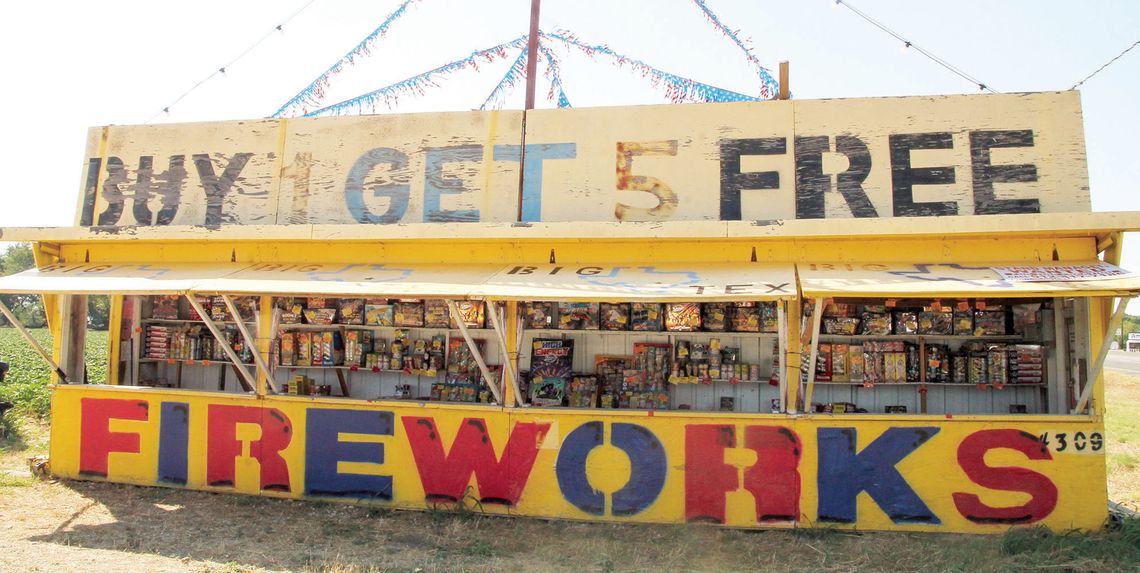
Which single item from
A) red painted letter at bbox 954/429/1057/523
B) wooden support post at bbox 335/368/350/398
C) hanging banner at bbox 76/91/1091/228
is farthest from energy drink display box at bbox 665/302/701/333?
wooden support post at bbox 335/368/350/398

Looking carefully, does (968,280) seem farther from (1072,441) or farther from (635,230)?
(635,230)

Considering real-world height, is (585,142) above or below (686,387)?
above

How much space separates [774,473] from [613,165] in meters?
3.57

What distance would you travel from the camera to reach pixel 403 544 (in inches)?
265

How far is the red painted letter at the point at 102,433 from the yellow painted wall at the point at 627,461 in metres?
0.02

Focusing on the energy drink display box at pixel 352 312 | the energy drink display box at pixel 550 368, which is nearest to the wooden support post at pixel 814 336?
the energy drink display box at pixel 550 368

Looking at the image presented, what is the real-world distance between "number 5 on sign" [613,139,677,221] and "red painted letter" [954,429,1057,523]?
12.0 ft

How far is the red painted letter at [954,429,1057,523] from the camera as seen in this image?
22.2ft

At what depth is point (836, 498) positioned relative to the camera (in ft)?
22.8

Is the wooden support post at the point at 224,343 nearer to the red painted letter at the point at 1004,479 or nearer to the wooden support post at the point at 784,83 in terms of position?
the wooden support post at the point at 784,83

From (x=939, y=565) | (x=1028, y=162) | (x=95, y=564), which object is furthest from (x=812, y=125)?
(x=95, y=564)

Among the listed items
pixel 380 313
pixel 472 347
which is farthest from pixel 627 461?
pixel 380 313

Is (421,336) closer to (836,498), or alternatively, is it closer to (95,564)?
(95,564)

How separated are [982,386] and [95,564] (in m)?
8.47
